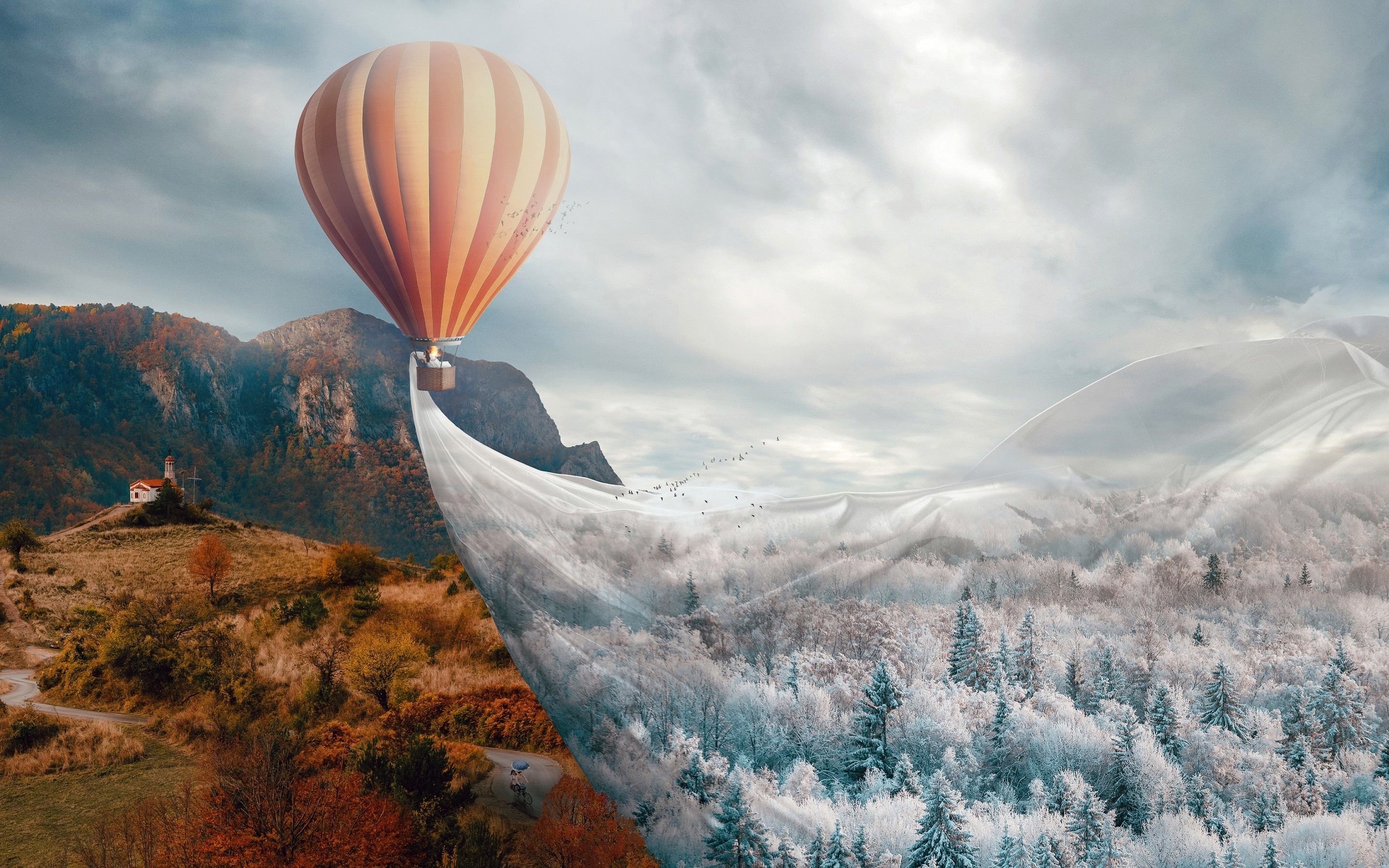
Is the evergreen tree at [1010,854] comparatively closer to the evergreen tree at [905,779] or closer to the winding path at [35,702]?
the evergreen tree at [905,779]

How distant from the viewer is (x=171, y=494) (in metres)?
32.6

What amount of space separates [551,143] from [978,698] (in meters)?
9.70

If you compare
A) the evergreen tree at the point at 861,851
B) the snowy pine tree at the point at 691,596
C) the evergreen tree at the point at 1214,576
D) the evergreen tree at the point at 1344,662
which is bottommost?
the evergreen tree at the point at 861,851

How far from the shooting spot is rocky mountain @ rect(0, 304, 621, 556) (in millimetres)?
77625

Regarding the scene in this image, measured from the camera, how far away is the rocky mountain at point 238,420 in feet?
255

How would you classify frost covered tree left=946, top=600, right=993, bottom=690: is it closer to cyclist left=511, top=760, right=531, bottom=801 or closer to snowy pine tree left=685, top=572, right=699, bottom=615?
snowy pine tree left=685, top=572, right=699, bottom=615

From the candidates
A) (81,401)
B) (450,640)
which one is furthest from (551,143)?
(81,401)

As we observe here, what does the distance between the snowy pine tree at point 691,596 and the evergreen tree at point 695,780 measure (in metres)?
0.96

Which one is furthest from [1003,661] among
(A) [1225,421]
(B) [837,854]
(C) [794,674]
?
(A) [1225,421]

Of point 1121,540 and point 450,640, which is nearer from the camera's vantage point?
point 1121,540

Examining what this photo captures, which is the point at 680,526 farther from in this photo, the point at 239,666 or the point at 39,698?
the point at 39,698

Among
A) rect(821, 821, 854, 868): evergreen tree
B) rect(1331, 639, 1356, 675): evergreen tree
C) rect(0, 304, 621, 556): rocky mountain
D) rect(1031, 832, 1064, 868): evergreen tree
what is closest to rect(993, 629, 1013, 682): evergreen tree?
rect(1031, 832, 1064, 868): evergreen tree

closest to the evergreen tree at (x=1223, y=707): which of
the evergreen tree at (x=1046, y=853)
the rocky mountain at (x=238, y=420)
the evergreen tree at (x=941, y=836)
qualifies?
the evergreen tree at (x=1046, y=853)

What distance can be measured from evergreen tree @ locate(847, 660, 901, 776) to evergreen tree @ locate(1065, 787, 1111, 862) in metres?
0.97
